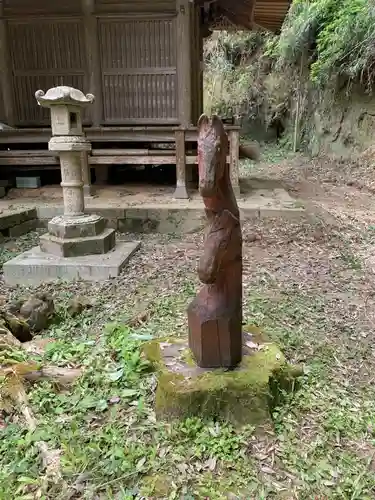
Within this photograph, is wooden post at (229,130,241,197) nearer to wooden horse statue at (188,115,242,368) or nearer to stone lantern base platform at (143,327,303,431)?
wooden horse statue at (188,115,242,368)

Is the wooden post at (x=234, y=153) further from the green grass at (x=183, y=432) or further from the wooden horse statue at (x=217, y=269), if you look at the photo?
the wooden horse statue at (x=217, y=269)

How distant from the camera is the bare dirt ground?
1948 mm

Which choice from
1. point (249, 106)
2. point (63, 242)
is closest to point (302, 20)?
point (249, 106)

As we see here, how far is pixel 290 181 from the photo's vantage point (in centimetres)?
1045

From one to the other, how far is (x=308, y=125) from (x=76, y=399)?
45.7 ft

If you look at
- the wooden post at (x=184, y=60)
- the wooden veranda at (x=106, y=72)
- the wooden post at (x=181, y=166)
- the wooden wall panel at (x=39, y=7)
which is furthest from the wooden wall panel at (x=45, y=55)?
the wooden post at (x=181, y=166)

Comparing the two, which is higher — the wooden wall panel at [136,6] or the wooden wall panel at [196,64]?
the wooden wall panel at [136,6]

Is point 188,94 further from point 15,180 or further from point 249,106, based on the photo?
point 249,106

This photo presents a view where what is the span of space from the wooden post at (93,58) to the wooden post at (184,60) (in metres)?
1.41

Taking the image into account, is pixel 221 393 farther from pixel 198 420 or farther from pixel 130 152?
pixel 130 152

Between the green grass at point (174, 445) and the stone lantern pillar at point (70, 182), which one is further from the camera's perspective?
the stone lantern pillar at point (70, 182)

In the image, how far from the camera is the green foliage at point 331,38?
9.80 m

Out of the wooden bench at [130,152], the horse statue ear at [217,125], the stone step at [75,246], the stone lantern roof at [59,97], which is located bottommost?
the stone step at [75,246]

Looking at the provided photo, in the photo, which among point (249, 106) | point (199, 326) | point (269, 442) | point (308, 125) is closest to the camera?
point (269, 442)
